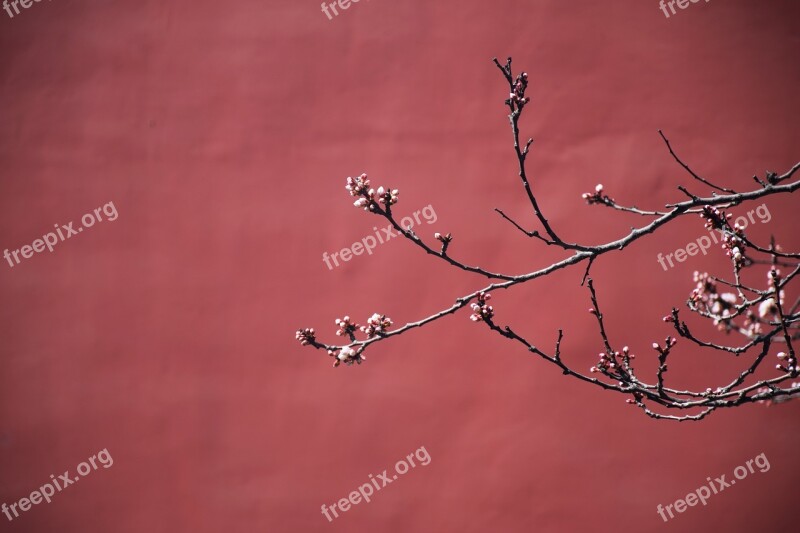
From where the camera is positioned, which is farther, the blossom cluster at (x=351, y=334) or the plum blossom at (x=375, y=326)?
the plum blossom at (x=375, y=326)

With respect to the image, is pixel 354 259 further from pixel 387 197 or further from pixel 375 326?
pixel 387 197

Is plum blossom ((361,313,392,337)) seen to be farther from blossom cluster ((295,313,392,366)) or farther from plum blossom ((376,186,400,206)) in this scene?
plum blossom ((376,186,400,206))

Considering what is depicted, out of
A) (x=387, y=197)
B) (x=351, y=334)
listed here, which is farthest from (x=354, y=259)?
(x=387, y=197)

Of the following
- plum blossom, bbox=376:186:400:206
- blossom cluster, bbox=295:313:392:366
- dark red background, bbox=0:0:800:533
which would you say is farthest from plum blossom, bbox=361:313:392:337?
dark red background, bbox=0:0:800:533

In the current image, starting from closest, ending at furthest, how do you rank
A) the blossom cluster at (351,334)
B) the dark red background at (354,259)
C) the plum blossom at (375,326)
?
the blossom cluster at (351,334) < the plum blossom at (375,326) < the dark red background at (354,259)

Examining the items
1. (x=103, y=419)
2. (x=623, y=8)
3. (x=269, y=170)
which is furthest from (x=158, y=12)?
(x=623, y=8)

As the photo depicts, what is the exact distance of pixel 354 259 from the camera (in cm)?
317

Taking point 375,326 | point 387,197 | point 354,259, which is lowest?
point 375,326

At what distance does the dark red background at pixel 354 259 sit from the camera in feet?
9.89

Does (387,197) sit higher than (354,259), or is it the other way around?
(354,259)

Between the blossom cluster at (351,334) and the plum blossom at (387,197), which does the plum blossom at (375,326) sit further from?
the plum blossom at (387,197)

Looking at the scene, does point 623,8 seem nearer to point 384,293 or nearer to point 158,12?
point 384,293

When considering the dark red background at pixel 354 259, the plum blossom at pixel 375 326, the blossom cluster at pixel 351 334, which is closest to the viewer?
the blossom cluster at pixel 351 334

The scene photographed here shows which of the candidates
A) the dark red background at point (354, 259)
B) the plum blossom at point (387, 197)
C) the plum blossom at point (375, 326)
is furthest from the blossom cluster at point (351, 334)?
the dark red background at point (354, 259)
